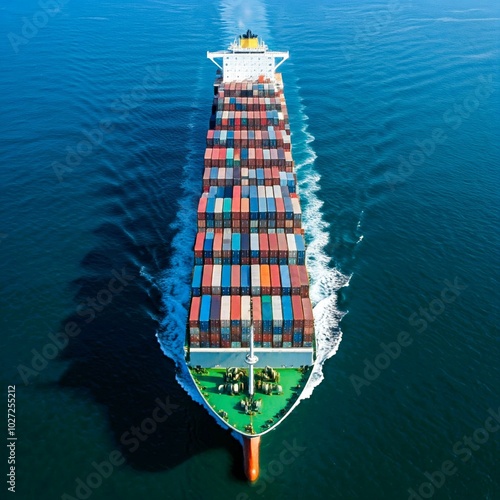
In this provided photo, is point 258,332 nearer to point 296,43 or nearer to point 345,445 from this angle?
point 345,445

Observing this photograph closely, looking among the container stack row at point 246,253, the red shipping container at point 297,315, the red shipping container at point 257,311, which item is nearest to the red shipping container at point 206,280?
the container stack row at point 246,253

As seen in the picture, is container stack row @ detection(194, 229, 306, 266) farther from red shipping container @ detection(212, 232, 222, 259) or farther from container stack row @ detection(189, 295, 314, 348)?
container stack row @ detection(189, 295, 314, 348)

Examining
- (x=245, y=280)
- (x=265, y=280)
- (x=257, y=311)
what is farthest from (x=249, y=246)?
(x=257, y=311)

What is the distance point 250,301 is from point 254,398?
8.14 meters

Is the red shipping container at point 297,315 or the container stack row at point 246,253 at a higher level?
the container stack row at point 246,253

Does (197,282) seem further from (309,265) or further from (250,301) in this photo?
(309,265)

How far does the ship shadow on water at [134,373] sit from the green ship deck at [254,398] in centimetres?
377

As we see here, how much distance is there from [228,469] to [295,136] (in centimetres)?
6337

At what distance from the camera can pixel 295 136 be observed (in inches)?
3474

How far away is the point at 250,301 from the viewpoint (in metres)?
42.2

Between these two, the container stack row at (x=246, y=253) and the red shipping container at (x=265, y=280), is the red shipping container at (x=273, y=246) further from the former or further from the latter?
the red shipping container at (x=265, y=280)

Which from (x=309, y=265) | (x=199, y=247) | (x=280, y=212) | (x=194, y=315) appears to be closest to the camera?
(x=194, y=315)

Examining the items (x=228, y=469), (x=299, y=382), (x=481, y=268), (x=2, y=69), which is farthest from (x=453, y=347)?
(x=2, y=69)

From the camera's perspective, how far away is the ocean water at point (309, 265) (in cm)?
3959
